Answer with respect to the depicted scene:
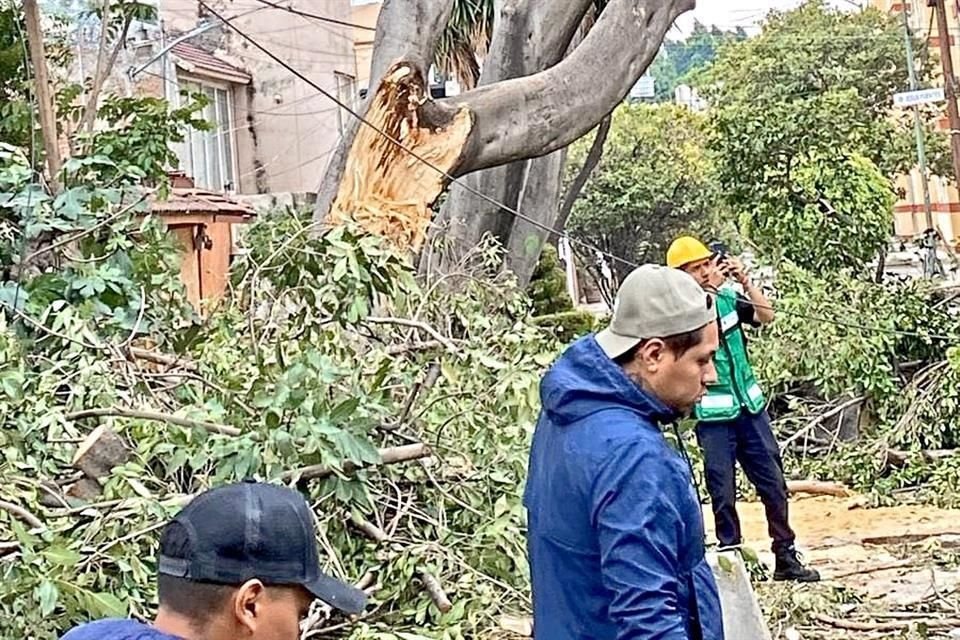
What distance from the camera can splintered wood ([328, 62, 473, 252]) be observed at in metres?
7.38

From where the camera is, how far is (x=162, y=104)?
26.5ft

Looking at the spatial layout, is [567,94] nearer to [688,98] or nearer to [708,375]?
[708,375]

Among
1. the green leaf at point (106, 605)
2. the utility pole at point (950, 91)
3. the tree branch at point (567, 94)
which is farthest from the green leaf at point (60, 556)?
the utility pole at point (950, 91)

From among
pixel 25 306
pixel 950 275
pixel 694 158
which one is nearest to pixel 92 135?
pixel 25 306

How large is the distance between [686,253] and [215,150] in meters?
16.2

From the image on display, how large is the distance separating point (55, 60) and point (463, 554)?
6.41 meters

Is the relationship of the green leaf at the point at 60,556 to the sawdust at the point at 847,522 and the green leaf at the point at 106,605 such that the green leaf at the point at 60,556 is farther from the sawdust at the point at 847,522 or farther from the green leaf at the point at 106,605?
the sawdust at the point at 847,522

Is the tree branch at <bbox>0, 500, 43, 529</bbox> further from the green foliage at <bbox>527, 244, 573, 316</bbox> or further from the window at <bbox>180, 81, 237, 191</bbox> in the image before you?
the window at <bbox>180, 81, 237, 191</bbox>

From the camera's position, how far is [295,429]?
181 inches

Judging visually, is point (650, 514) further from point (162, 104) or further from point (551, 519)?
point (162, 104)

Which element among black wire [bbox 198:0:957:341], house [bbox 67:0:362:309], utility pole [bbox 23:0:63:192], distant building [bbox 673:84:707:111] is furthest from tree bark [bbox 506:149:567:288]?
distant building [bbox 673:84:707:111]

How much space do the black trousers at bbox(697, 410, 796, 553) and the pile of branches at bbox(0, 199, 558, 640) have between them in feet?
2.95

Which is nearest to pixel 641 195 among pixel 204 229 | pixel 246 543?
pixel 204 229

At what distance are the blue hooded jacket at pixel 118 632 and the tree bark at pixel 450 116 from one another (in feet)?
16.7
